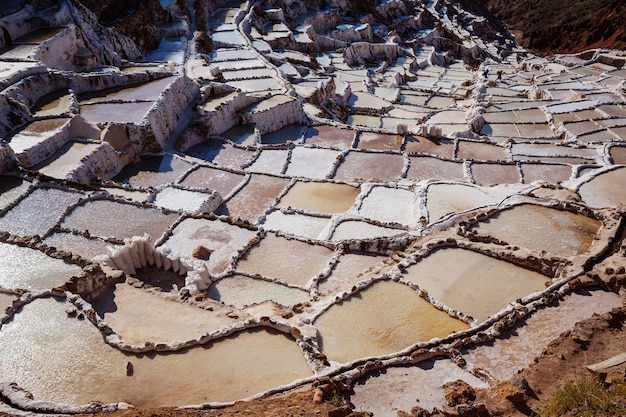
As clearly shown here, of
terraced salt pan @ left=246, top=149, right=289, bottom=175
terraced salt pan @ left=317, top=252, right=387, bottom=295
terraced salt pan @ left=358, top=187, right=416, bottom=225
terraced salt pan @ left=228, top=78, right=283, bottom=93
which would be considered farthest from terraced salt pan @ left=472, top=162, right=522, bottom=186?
terraced salt pan @ left=228, top=78, right=283, bottom=93

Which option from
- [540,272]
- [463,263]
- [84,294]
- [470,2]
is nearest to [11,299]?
[84,294]


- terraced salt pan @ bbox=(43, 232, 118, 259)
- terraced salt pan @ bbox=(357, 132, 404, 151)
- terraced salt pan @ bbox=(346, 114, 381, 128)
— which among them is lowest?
terraced salt pan @ bbox=(346, 114, 381, 128)

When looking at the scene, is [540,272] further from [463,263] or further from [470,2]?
[470,2]

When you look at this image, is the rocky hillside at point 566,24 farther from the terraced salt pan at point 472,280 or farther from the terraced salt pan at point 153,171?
the terraced salt pan at point 472,280

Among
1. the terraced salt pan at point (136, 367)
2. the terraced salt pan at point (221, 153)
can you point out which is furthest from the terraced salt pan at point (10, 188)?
the terraced salt pan at point (221, 153)

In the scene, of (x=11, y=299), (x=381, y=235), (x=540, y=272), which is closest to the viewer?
(x=11, y=299)

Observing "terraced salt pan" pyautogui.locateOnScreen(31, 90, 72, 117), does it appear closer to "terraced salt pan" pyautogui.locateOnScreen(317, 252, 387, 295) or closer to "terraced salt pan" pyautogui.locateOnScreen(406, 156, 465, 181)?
"terraced salt pan" pyautogui.locateOnScreen(317, 252, 387, 295)
